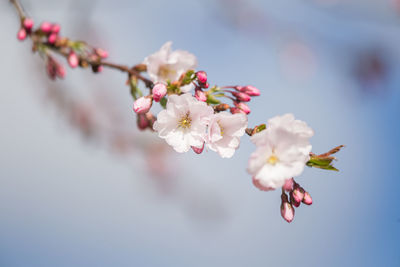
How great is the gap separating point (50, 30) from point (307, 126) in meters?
1.61

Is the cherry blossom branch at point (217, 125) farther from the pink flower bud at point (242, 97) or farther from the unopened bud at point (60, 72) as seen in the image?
the unopened bud at point (60, 72)

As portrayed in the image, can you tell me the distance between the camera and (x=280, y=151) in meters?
1.25

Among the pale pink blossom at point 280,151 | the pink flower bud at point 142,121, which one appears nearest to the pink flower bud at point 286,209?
the pale pink blossom at point 280,151

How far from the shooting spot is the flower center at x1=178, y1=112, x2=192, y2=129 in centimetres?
141

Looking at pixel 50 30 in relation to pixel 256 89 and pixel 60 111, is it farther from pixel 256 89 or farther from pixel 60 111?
pixel 60 111

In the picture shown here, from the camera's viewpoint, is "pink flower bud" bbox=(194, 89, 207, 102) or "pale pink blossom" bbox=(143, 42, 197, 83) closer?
"pink flower bud" bbox=(194, 89, 207, 102)

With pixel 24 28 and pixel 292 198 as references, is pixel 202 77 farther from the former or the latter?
pixel 24 28

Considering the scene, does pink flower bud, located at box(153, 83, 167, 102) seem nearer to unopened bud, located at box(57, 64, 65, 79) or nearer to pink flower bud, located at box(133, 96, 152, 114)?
pink flower bud, located at box(133, 96, 152, 114)

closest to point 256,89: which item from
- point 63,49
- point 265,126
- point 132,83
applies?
point 265,126

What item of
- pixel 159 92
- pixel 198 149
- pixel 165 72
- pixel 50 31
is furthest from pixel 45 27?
pixel 198 149

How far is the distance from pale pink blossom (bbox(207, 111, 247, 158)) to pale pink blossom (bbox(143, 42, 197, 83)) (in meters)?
0.55

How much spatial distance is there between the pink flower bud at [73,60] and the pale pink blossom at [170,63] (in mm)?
465

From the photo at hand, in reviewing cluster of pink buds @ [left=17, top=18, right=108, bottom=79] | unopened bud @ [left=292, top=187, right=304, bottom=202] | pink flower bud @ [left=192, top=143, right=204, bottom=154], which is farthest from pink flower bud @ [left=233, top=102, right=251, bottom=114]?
cluster of pink buds @ [left=17, top=18, right=108, bottom=79]

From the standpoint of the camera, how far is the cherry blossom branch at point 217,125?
122 cm
